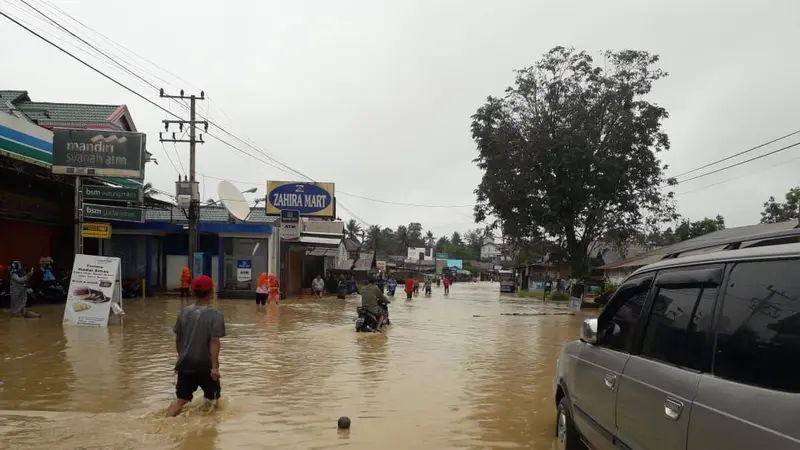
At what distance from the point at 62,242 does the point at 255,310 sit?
7395 millimetres

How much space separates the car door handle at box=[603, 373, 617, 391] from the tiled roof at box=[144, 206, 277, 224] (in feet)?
99.4

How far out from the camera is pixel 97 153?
16500mm

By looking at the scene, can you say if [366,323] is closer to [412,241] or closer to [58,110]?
[58,110]

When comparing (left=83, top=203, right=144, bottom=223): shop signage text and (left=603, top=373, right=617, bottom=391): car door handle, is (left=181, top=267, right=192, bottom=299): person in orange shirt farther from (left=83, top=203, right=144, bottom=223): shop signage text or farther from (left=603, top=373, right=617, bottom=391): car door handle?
(left=603, top=373, right=617, bottom=391): car door handle

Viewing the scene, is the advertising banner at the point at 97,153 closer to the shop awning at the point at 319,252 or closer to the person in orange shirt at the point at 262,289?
the person in orange shirt at the point at 262,289

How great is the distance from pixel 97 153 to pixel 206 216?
17829 mm

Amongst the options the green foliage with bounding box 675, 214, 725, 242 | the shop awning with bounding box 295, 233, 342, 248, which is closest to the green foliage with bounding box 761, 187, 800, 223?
the green foliage with bounding box 675, 214, 725, 242

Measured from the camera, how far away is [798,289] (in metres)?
2.49

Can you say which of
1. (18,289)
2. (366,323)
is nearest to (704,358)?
(366,323)

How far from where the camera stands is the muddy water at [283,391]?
6.13 meters

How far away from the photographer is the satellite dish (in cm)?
2797

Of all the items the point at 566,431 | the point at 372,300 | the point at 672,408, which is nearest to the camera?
the point at 672,408

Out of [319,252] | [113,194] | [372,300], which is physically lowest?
[372,300]

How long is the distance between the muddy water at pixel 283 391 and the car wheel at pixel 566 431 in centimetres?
49
